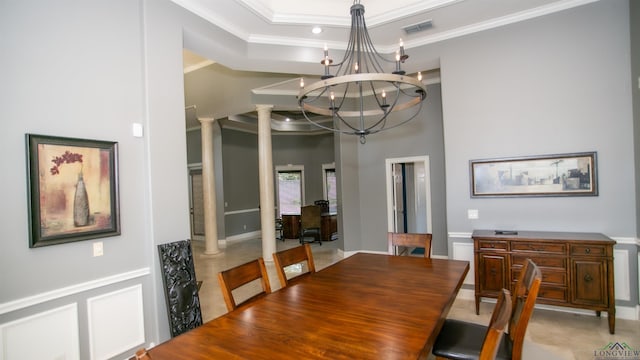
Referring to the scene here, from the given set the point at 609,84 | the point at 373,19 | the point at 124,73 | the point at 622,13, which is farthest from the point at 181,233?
the point at 622,13

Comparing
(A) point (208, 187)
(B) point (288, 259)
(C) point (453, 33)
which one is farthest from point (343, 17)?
(A) point (208, 187)

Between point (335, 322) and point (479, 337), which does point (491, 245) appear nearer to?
point (479, 337)

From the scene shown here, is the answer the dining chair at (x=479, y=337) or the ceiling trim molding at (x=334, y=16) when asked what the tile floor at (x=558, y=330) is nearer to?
the dining chair at (x=479, y=337)

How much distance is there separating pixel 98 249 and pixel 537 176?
4315 mm

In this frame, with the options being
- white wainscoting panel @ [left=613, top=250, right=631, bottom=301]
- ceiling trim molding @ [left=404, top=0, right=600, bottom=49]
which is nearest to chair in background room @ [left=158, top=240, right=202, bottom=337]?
ceiling trim molding @ [left=404, top=0, right=600, bottom=49]

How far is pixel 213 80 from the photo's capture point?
657 centimetres

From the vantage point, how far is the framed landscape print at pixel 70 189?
6.96ft

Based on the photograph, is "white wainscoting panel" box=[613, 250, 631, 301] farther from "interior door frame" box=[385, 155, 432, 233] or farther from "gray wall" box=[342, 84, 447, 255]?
"interior door frame" box=[385, 155, 432, 233]

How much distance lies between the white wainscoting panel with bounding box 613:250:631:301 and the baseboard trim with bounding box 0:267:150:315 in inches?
179

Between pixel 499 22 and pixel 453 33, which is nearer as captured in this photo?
pixel 499 22

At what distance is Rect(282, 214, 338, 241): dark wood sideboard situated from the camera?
27.8 ft

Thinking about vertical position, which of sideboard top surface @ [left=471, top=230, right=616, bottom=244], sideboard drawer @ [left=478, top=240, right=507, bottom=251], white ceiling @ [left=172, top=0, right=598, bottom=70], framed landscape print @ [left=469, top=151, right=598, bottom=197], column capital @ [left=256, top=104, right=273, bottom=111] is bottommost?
sideboard drawer @ [left=478, top=240, right=507, bottom=251]

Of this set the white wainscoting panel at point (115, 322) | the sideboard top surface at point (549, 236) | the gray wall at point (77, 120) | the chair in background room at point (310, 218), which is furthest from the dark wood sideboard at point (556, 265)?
the chair in background room at point (310, 218)

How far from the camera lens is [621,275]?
129 inches
